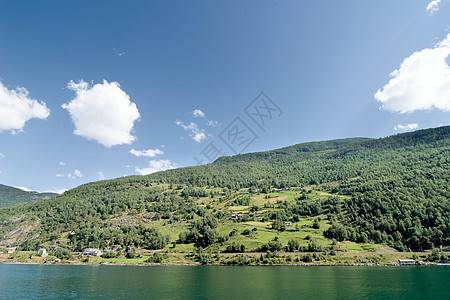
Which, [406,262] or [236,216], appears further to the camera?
[236,216]

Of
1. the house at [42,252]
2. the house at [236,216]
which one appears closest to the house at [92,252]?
the house at [42,252]

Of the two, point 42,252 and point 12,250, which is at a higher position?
point 12,250

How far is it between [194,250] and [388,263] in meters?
90.9

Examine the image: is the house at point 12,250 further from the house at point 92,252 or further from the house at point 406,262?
the house at point 406,262

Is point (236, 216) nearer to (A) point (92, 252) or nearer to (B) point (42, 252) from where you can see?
(A) point (92, 252)

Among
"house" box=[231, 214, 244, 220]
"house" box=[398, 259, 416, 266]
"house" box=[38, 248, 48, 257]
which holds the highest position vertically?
"house" box=[231, 214, 244, 220]

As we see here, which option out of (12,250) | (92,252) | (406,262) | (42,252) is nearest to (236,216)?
(92,252)

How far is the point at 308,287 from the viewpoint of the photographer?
53875 millimetres

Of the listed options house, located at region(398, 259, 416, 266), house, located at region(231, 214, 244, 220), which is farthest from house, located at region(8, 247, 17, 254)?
house, located at region(398, 259, 416, 266)

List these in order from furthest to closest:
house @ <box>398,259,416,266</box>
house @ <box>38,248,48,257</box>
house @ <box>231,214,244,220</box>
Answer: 1. house @ <box>231,214,244,220</box>
2. house @ <box>38,248,48,257</box>
3. house @ <box>398,259,416,266</box>

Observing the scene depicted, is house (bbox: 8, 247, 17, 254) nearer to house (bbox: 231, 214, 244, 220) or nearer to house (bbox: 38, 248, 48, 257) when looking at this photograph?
house (bbox: 38, 248, 48, 257)

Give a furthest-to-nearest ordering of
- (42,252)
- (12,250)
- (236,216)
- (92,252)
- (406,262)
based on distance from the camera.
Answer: (236,216) → (12,250) → (42,252) → (92,252) → (406,262)

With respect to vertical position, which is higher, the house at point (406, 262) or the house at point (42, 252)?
the house at point (42, 252)

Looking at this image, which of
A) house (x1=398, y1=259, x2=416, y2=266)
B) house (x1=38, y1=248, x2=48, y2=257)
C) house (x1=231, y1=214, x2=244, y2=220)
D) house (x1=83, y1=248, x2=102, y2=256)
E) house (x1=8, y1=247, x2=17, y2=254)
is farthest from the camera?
house (x1=231, y1=214, x2=244, y2=220)
